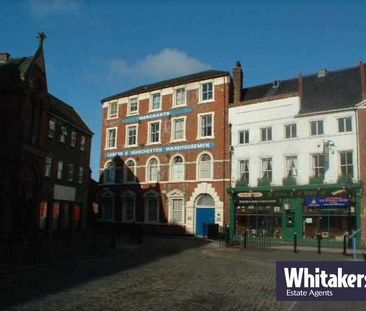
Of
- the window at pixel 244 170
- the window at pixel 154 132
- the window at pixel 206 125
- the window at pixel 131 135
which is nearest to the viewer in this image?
the window at pixel 244 170

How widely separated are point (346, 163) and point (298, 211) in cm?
481

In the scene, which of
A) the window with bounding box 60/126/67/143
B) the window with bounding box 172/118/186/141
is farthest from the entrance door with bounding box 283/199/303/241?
the window with bounding box 60/126/67/143

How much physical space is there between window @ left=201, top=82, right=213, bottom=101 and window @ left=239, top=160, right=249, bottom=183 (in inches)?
263

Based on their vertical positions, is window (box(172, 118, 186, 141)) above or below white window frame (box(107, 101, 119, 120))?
below

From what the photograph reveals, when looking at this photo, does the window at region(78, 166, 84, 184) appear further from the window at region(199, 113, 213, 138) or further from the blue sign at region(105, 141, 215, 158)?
the window at region(199, 113, 213, 138)

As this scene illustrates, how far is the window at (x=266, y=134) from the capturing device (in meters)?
32.7

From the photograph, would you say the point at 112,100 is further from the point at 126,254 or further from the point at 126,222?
the point at 126,254

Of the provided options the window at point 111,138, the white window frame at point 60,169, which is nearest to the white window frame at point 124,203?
the window at point 111,138

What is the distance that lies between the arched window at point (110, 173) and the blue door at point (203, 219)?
10801 millimetres

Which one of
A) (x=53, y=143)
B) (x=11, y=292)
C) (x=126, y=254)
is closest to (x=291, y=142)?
(x=126, y=254)

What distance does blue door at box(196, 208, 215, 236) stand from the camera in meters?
34.8

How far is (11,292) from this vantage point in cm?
1050

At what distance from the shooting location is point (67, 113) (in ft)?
127

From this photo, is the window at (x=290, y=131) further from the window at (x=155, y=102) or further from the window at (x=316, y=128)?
the window at (x=155, y=102)
